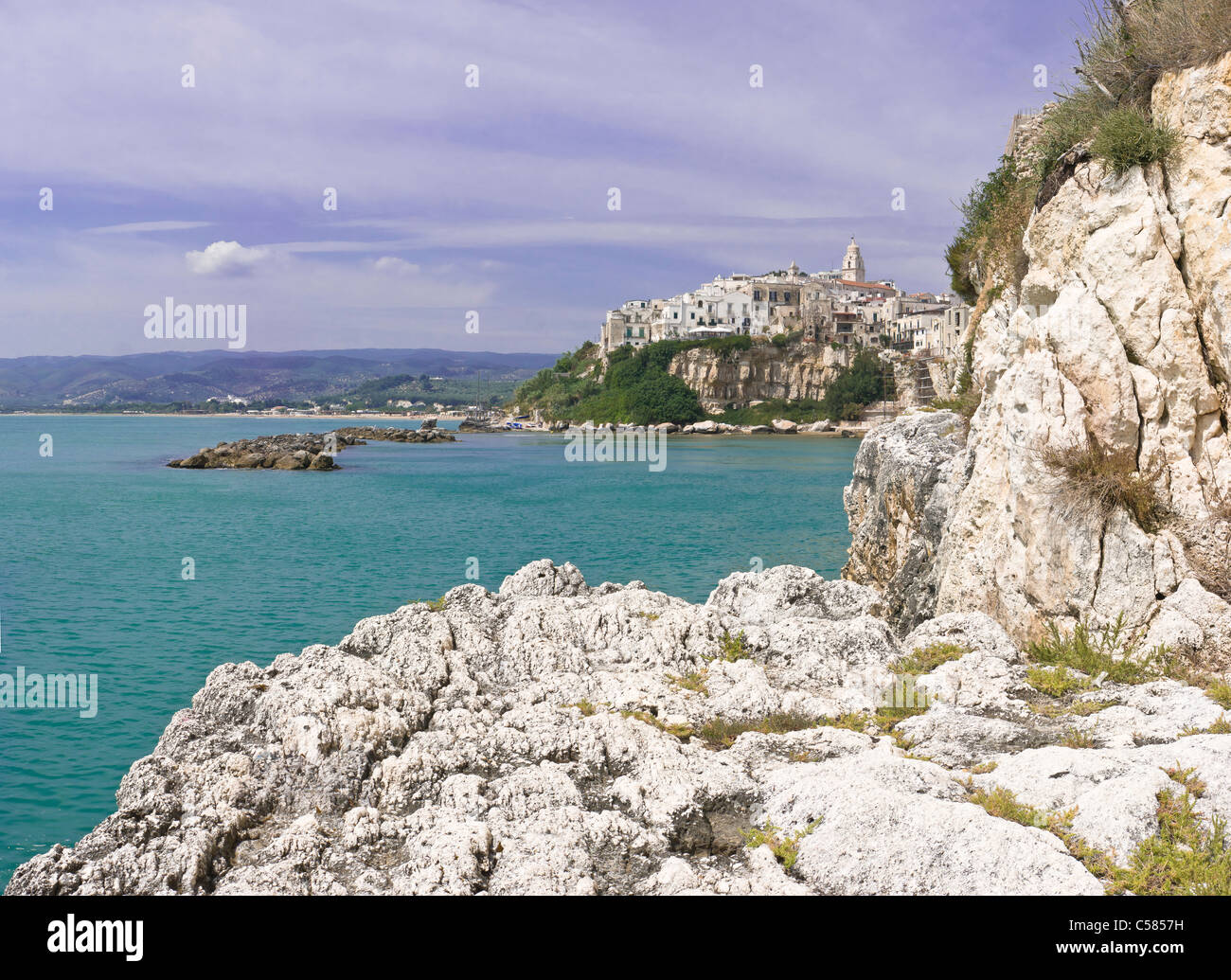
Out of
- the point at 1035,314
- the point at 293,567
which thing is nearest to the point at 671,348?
the point at 293,567

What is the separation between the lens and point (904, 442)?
14938 millimetres

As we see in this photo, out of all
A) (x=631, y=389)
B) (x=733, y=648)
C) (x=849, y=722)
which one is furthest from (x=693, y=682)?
(x=631, y=389)

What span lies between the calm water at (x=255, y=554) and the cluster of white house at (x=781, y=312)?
66719mm

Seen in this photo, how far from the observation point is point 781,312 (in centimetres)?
13212

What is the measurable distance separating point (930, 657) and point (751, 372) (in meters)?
117

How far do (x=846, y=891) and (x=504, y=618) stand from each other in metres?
6.74

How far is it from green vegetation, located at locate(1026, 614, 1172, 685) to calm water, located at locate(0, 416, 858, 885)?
33.5 feet

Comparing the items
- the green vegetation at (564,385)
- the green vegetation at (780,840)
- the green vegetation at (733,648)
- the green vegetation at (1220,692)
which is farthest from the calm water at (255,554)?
the green vegetation at (564,385)

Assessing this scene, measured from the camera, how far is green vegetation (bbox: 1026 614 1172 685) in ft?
26.8

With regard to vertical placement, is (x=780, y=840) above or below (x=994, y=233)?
below

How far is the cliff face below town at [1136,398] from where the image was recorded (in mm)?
8625

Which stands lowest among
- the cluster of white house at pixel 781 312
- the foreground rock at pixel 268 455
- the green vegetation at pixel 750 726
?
the green vegetation at pixel 750 726

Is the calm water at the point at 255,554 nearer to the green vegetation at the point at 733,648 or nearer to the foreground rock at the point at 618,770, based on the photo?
the foreground rock at the point at 618,770

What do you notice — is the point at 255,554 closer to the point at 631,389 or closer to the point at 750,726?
the point at 750,726
